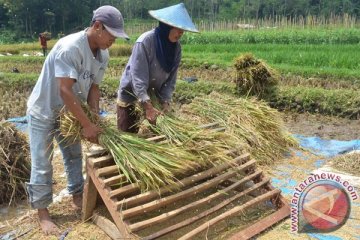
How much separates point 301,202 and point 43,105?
222 cm

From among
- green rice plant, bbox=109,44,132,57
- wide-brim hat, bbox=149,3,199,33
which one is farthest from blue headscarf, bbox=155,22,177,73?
green rice plant, bbox=109,44,132,57

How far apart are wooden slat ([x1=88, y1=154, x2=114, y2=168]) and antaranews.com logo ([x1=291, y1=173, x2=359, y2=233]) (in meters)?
1.50

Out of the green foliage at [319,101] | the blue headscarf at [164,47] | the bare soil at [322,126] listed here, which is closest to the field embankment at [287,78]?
the green foliage at [319,101]

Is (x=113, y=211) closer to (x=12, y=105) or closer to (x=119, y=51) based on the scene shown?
(x=12, y=105)

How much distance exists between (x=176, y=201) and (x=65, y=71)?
1299 millimetres

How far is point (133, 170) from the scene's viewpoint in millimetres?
2771

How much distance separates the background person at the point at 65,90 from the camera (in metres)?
2.63

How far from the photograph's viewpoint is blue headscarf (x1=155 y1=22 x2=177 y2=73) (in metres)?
3.28

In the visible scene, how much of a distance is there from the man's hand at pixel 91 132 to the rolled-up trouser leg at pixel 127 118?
2.85 ft

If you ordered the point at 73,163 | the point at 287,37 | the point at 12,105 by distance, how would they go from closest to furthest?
the point at 73,163
the point at 12,105
the point at 287,37

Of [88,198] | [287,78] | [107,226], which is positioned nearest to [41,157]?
[88,198]

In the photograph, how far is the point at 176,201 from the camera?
3092 mm

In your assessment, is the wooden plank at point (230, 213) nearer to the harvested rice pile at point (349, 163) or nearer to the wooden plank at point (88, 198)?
the wooden plank at point (88, 198)

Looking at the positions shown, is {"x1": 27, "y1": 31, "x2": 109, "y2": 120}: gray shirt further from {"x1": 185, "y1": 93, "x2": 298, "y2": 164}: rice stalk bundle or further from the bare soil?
the bare soil
